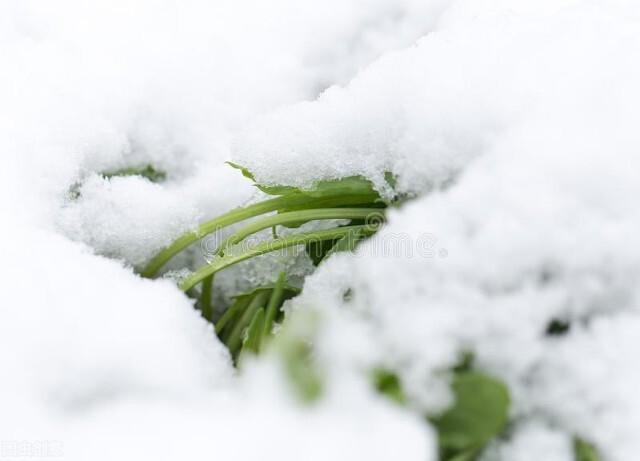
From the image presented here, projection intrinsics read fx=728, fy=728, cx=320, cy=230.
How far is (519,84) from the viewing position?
539mm

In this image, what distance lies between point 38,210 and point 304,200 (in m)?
0.24

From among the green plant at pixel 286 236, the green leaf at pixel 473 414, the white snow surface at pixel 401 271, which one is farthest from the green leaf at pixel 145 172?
the green leaf at pixel 473 414

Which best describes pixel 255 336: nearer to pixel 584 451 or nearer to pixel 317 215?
pixel 317 215

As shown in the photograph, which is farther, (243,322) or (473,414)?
(243,322)

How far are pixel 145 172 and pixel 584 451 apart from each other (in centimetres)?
57

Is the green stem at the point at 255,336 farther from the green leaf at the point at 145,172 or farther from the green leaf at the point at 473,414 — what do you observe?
the green leaf at the point at 145,172

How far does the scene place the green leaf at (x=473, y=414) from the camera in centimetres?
43

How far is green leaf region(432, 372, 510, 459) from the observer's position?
43 cm

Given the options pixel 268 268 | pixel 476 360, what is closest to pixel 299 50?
pixel 268 268

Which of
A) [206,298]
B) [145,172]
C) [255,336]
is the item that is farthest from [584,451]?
[145,172]

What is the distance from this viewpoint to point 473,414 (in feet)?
1.42

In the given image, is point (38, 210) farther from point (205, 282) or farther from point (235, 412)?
point (235, 412)

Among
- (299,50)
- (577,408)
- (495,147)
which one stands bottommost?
(577,408)

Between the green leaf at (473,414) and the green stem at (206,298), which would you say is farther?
the green stem at (206,298)
